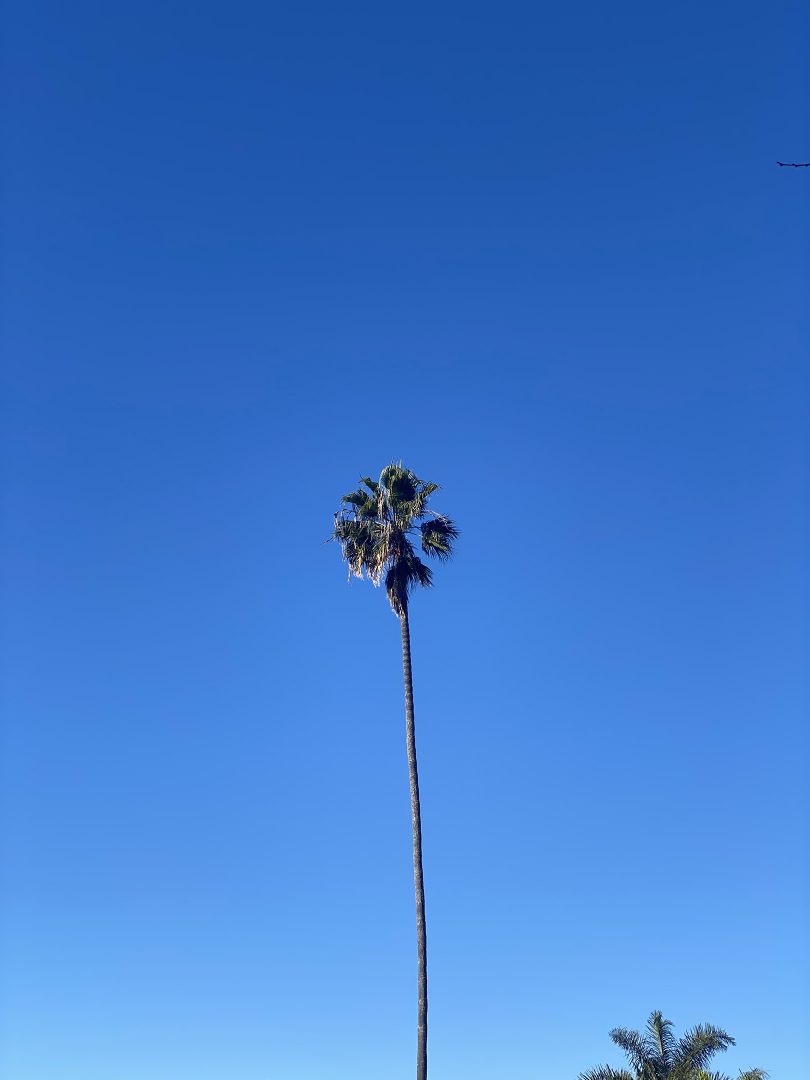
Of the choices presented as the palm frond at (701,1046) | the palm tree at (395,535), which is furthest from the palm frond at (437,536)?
the palm frond at (701,1046)

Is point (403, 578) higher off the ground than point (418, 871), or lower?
higher

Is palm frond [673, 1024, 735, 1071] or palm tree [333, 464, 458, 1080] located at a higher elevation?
palm tree [333, 464, 458, 1080]

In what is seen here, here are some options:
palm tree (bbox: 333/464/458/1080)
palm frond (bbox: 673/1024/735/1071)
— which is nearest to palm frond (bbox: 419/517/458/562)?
palm tree (bbox: 333/464/458/1080)

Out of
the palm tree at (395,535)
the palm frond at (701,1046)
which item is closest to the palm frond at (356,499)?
the palm tree at (395,535)

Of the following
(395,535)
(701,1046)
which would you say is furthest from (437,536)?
(701,1046)

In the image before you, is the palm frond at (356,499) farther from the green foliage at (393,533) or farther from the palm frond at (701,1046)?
the palm frond at (701,1046)

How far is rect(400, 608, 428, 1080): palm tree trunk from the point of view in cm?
3294

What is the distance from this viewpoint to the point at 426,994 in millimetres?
33719

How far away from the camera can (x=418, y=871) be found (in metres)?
35.8

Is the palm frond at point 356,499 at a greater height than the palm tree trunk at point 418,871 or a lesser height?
greater

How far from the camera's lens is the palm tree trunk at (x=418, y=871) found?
3294cm

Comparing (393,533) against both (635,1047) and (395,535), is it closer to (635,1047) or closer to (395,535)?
(395,535)

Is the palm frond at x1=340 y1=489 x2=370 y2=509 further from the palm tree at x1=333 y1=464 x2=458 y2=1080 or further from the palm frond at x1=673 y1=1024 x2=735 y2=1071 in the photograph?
the palm frond at x1=673 y1=1024 x2=735 y2=1071

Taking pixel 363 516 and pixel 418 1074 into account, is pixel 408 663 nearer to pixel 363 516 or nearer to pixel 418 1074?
pixel 363 516
